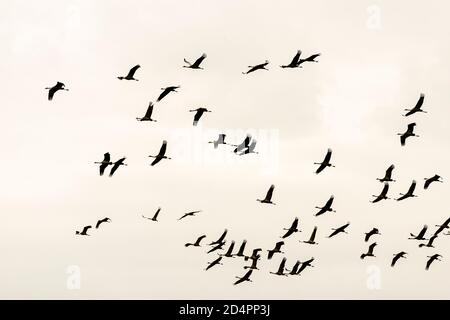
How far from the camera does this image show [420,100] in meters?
103

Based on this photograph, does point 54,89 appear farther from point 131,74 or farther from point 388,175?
point 388,175

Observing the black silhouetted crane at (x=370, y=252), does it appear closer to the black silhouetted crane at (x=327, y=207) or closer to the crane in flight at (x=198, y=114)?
the black silhouetted crane at (x=327, y=207)

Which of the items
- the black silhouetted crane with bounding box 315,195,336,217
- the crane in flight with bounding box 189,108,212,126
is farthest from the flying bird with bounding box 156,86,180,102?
the black silhouetted crane with bounding box 315,195,336,217

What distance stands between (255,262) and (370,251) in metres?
12.1

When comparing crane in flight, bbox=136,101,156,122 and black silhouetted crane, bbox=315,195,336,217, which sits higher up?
crane in flight, bbox=136,101,156,122

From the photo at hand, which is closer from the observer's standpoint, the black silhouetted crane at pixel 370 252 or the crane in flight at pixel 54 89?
the crane in flight at pixel 54 89

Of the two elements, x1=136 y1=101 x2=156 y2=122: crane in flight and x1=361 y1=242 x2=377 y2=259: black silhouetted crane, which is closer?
x1=136 y1=101 x2=156 y2=122: crane in flight

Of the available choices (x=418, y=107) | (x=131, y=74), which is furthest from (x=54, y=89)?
(x=418, y=107)

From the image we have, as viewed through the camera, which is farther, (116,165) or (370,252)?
(370,252)

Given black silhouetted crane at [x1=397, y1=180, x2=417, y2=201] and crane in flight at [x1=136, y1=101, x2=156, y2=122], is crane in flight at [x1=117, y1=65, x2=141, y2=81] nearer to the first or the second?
crane in flight at [x1=136, y1=101, x2=156, y2=122]

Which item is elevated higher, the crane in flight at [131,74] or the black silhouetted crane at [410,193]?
the crane in flight at [131,74]

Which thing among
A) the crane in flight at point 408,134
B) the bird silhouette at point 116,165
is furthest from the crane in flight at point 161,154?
the crane in flight at point 408,134

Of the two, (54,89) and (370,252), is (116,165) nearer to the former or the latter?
(54,89)
